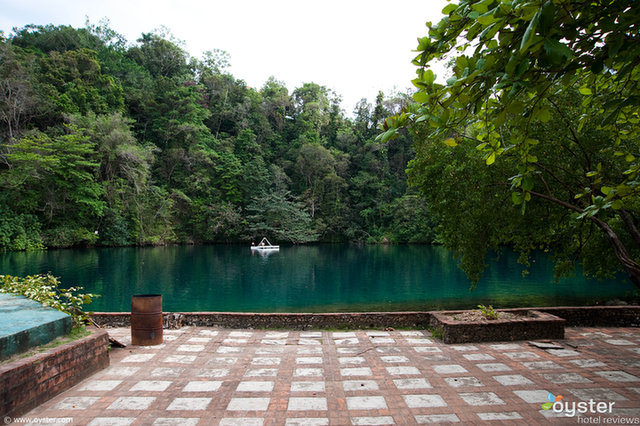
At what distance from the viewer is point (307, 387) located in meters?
3.48

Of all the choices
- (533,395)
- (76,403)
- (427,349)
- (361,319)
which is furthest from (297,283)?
(533,395)

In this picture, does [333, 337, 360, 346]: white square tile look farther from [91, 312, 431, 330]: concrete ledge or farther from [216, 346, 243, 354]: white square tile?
[216, 346, 243, 354]: white square tile

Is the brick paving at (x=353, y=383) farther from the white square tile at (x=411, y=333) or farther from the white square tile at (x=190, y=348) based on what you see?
the white square tile at (x=411, y=333)

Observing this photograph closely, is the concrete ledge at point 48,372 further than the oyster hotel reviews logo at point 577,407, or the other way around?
the oyster hotel reviews logo at point 577,407

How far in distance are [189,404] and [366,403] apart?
1.49m

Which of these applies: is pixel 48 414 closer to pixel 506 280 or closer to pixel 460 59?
pixel 460 59

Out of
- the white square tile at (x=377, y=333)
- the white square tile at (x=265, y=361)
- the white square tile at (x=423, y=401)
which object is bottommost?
the white square tile at (x=377, y=333)

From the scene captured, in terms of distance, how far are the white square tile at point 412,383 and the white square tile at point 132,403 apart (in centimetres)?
221

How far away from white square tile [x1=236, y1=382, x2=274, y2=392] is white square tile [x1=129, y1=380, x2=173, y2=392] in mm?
692

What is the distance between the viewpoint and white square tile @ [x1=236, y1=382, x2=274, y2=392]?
3.41m

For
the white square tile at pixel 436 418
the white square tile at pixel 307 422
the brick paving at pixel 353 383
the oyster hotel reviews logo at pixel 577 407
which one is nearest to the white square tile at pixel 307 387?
the brick paving at pixel 353 383

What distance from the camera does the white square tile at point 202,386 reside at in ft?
11.2

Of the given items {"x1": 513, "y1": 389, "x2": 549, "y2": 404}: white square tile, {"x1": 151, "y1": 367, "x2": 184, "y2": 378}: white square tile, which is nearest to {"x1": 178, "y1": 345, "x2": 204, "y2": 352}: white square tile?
{"x1": 151, "y1": 367, "x2": 184, "y2": 378}: white square tile

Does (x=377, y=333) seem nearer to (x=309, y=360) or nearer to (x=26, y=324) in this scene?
(x=309, y=360)
